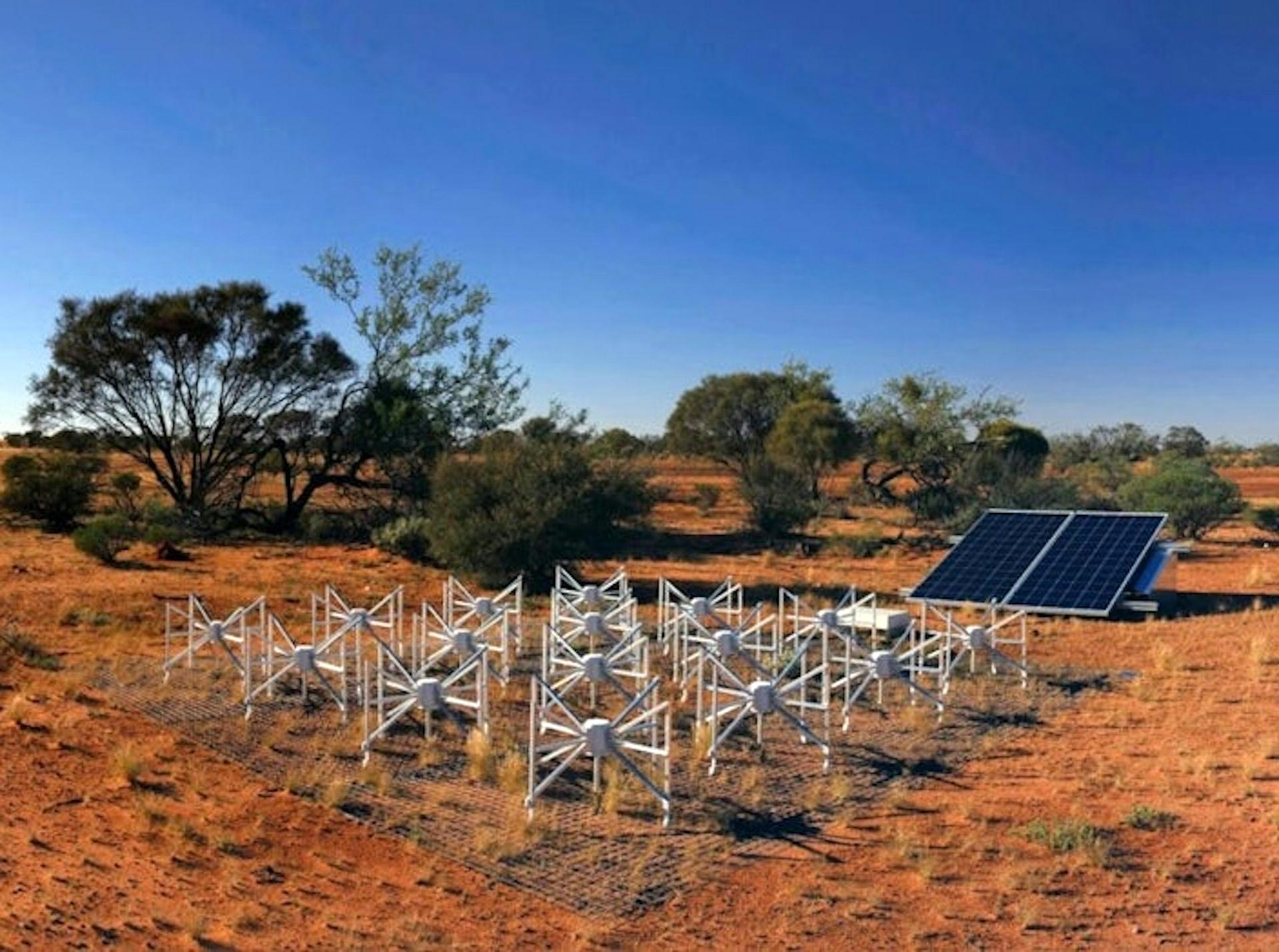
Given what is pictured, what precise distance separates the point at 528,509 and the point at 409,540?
665 cm

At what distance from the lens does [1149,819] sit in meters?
9.70

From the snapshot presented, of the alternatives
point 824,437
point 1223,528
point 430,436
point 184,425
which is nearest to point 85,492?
point 184,425

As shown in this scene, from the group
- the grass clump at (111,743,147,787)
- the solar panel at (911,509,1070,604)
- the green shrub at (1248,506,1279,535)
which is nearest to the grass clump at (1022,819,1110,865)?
the grass clump at (111,743,147,787)

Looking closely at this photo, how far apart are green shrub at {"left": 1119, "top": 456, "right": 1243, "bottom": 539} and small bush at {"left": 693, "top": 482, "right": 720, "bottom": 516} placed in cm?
1816

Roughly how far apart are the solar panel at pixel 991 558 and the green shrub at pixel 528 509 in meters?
7.76

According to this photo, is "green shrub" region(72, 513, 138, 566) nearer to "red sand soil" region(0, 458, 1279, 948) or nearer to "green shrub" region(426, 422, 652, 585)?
"green shrub" region(426, 422, 652, 585)

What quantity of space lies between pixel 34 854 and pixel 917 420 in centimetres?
3812

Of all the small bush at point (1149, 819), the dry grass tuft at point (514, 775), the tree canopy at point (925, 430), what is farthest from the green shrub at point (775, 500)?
the small bush at point (1149, 819)

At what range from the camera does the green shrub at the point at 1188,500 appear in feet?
114

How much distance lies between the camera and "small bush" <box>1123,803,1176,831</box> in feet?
31.7

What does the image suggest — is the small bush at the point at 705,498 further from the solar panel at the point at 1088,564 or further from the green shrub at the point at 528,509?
the solar panel at the point at 1088,564

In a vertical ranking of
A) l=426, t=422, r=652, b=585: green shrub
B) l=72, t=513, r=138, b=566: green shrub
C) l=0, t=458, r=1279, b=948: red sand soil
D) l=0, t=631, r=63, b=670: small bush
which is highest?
l=426, t=422, r=652, b=585: green shrub

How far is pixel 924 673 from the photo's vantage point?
626 inches

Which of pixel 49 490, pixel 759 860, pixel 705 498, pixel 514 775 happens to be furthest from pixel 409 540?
pixel 705 498
